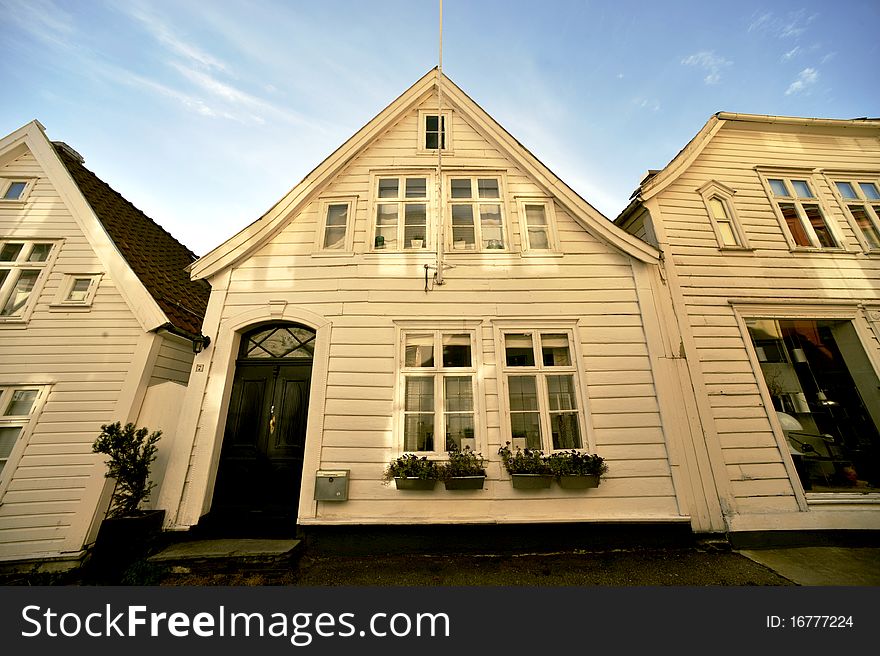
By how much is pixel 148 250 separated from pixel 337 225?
5.39 m

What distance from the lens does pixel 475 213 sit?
19.8ft

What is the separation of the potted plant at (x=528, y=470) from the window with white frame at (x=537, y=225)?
3.50 meters

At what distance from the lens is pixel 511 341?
17.5 ft

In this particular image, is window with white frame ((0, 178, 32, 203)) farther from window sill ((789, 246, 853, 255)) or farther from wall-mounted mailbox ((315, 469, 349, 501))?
window sill ((789, 246, 853, 255))

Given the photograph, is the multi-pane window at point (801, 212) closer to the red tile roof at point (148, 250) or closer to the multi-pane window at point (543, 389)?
the multi-pane window at point (543, 389)

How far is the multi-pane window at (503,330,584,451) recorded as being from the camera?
485cm

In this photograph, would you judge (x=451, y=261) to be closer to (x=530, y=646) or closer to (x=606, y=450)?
(x=606, y=450)

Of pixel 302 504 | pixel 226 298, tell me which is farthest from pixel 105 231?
pixel 302 504

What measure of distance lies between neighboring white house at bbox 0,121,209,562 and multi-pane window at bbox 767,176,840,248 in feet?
39.9

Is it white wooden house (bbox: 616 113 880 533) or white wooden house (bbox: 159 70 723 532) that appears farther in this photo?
white wooden house (bbox: 616 113 880 533)

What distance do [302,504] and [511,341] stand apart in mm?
4009

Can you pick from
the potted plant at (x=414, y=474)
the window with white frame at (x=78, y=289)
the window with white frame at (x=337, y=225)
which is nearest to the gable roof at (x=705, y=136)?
the window with white frame at (x=337, y=225)

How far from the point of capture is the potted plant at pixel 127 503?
401cm

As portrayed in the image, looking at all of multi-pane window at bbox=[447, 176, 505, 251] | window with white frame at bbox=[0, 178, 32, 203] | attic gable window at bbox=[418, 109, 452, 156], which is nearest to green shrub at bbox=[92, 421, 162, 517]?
multi-pane window at bbox=[447, 176, 505, 251]
